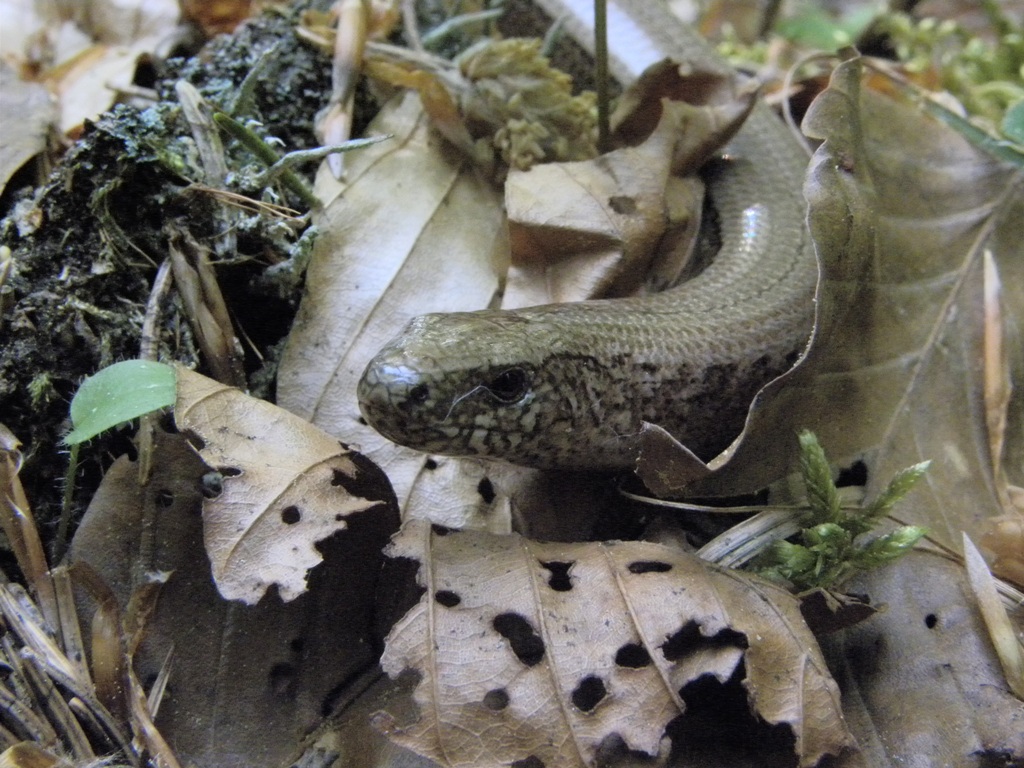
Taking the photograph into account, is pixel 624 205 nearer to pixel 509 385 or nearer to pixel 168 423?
pixel 509 385

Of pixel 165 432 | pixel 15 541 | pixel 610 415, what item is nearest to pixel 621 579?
pixel 610 415

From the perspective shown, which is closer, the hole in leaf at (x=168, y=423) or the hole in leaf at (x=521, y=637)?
the hole in leaf at (x=521, y=637)

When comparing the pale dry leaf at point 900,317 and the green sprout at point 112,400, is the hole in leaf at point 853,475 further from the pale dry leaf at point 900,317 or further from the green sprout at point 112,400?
the green sprout at point 112,400

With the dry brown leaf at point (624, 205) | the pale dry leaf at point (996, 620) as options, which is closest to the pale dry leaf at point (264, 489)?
the dry brown leaf at point (624, 205)

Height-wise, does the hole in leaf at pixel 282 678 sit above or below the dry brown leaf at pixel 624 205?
below

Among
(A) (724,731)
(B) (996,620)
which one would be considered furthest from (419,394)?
(B) (996,620)

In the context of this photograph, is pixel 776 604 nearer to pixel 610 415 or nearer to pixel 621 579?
pixel 621 579
